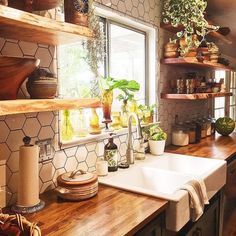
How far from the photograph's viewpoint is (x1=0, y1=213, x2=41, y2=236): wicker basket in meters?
0.88

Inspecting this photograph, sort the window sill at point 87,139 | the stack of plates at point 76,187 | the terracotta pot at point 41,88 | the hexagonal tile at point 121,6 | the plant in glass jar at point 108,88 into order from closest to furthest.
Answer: the terracotta pot at point 41,88 < the stack of plates at point 76,187 < the window sill at point 87,139 < the plant in glass jar at point 108,88 < the hexagonal tile at point 121,6

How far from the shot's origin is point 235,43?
4.72 metres

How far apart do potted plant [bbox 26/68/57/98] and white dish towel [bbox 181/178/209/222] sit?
84 cm

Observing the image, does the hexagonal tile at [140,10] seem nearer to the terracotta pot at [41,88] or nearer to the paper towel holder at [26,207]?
the terracotta pot at [41,88]

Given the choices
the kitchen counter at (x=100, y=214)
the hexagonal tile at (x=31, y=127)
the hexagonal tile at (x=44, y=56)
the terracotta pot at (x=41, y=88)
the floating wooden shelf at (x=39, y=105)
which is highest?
the hexagonal tile at (x=44, y=56)

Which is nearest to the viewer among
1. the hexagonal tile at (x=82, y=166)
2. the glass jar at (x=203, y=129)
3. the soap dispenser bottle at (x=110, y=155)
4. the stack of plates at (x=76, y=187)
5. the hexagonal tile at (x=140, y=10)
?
the stack of plates at (x=76, y=187)

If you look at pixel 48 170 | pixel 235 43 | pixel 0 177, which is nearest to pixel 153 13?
pixel 48 170

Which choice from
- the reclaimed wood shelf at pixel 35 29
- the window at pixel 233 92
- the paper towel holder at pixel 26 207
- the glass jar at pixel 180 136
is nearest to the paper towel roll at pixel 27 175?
the paper towel holder at pixel 26 207

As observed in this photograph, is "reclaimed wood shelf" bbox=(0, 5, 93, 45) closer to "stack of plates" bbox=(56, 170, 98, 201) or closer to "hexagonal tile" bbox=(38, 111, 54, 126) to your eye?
"hexagonal tile" bbox=(38, 111, 54, 126)

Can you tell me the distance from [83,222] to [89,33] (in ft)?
2.63

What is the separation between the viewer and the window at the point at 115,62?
6.07ft

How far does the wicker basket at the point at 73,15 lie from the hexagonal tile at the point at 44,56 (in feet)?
0.84

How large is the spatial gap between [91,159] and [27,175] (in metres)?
0.59

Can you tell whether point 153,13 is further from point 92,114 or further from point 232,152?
point 232,152
